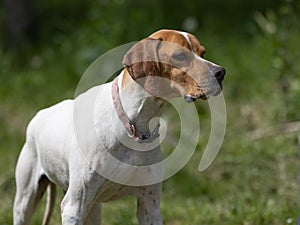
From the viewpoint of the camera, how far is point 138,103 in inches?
177

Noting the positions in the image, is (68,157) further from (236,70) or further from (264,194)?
(236,70)

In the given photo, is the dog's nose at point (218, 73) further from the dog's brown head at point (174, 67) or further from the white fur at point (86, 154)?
the white fur at point (86, 154)

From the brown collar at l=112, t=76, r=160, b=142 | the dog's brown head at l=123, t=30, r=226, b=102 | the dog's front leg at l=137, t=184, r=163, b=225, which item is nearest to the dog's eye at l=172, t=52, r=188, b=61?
the dog's brown head at l=123, t=30, r=226, b=102

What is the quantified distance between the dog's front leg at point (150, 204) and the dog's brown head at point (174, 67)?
0.62 meters

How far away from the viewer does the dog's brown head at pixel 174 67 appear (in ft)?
13.8

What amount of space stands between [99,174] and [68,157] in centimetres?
28

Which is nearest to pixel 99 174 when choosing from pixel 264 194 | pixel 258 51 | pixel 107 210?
pixel 107 210

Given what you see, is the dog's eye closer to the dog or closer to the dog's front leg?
the dog

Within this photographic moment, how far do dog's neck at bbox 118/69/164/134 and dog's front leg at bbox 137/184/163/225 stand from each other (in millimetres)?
360

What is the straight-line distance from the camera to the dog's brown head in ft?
13.8

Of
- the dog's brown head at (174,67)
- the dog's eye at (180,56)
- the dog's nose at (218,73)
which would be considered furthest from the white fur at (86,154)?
the dog's nose at (218,73)

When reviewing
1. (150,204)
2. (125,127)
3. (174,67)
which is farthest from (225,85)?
(174,67)

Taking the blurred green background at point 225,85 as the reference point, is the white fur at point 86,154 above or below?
above

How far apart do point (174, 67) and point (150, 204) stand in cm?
87
